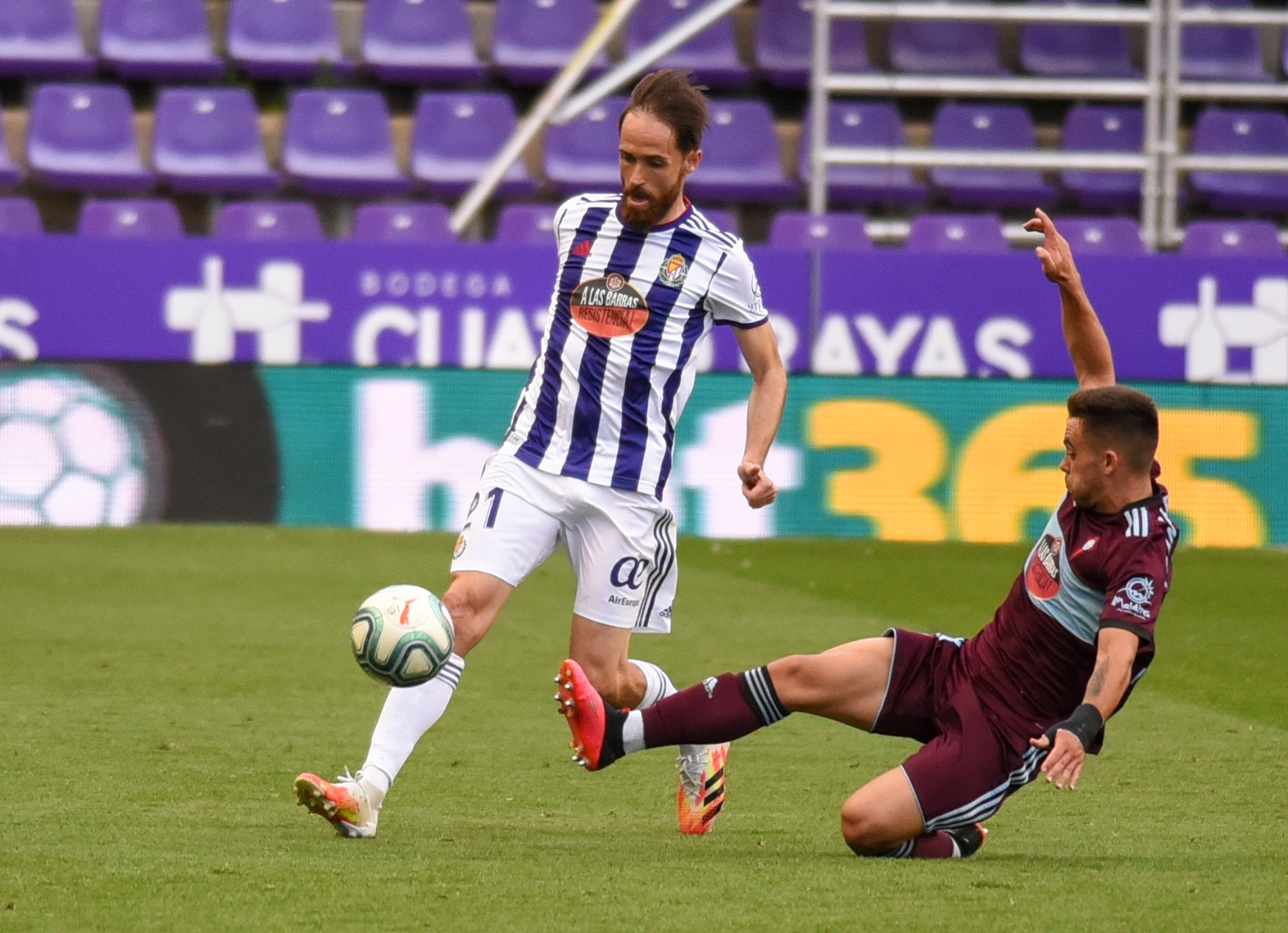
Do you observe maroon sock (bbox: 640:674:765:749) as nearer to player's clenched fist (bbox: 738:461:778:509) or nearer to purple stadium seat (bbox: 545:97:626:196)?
player's clenched fist (bbox: 738:461:778:509)

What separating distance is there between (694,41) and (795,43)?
2.64ft

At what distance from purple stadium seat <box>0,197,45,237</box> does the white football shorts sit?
923 cm

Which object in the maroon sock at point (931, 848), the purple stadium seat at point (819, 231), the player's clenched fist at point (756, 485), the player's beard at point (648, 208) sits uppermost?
the player's beard at point (648, 208)

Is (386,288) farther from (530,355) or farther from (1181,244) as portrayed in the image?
(1181,244)

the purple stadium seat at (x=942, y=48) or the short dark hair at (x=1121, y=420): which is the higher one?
the purple stadium seat at (x=942, y=48)

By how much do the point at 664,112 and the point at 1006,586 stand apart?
6083mm

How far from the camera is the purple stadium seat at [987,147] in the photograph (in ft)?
49.8

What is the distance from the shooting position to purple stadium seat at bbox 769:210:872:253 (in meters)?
13.6

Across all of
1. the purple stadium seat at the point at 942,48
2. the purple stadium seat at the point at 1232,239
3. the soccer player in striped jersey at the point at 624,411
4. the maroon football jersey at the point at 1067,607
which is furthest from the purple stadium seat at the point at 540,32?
the maroon football jersey at the point at 1067,607

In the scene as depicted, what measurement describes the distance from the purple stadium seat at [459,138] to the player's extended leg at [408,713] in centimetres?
998

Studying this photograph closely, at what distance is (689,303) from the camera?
5320mm

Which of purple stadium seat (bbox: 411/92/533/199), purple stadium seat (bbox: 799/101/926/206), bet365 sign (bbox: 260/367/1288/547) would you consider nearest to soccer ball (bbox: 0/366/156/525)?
bet365 sign (bbox: 260/367/1288/547)

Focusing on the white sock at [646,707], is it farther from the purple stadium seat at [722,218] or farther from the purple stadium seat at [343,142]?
the purple stadium seat at [343,142]

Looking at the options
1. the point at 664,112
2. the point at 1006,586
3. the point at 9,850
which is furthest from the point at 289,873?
the point at 1006,586
